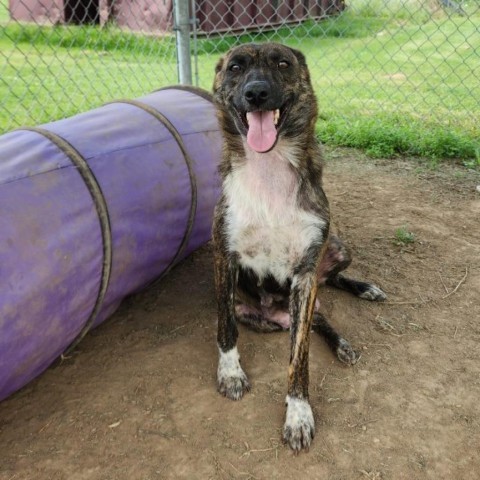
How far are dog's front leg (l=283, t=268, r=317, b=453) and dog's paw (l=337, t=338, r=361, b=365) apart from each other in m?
0.40

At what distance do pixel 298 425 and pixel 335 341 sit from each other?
69cm

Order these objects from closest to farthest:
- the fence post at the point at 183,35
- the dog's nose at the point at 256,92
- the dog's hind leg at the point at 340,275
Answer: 1. the dog's nose at the point at 256,92
2. the dog's hind leg at the point at 340,275
3. the fence post at the point at 183,35

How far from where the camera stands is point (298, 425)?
2432mm

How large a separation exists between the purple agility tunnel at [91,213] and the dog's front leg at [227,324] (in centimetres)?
51

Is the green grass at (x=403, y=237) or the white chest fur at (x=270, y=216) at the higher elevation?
the white chest fur at (x=270, y=216)

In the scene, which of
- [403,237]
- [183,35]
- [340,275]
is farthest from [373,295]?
[183,35]

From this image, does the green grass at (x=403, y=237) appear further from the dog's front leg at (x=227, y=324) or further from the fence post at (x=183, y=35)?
the fence post at (x=183, y=35)

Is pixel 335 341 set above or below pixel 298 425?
below

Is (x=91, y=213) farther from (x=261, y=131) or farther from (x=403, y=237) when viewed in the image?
(x=403, y=237)

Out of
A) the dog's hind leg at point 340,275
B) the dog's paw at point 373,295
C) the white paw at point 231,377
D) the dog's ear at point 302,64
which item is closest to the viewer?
the white paw at point 231,377

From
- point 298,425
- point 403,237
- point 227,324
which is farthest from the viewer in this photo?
point 403,237

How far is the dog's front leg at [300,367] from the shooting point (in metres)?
2.43

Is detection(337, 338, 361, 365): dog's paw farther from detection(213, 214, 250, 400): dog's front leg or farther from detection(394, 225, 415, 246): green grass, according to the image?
detection(394, 225, 415, 246): green grass

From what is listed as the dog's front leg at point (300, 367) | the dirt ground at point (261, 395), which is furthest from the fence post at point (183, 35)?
the dog's front leg at point (300, 367)
